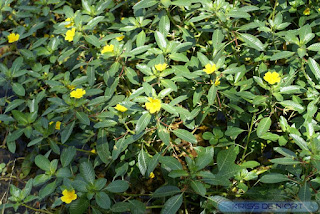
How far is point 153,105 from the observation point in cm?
159

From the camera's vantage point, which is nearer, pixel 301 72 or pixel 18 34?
pixel 301 72

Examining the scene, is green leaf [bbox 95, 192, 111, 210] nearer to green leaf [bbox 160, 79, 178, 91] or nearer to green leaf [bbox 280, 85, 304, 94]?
green leaf [bbox 160, 79, 178, 91]

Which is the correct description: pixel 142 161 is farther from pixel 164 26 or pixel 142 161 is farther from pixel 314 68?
pixel 314 68

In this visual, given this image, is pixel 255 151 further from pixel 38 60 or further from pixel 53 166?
pixel 38 60

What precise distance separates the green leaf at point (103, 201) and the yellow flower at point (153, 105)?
444mm

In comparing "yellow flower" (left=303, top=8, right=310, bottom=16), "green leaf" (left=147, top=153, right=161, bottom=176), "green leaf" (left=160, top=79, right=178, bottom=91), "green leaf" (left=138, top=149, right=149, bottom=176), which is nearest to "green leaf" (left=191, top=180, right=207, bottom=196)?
"green leaf" (left=147, top=153, right=161, bottom=176)

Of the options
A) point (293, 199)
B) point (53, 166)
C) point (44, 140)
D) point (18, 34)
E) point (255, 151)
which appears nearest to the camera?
point (293, 199)

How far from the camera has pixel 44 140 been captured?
212 cm

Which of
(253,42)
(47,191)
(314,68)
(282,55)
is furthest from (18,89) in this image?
(314,68)

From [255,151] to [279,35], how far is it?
25.8 inches

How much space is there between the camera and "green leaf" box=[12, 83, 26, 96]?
2.27 metres

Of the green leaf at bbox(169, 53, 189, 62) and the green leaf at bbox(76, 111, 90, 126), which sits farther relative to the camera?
the green leaf at bbox(169, 53, 189, 62)

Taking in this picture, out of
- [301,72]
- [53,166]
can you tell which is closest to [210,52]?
[301,72]

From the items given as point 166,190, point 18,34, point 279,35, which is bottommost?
point 166,190
